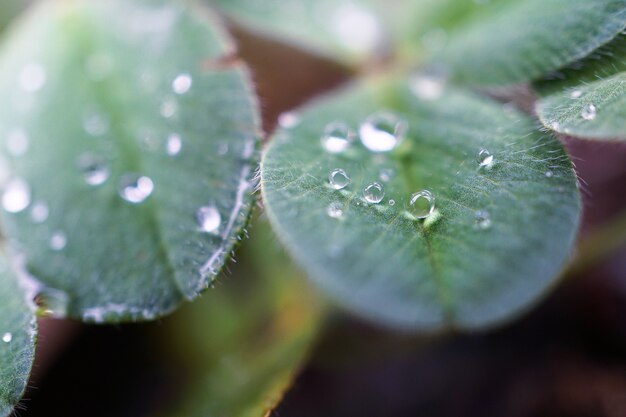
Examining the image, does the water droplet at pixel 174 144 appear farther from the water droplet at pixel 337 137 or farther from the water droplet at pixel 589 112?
the water droplet at pixel 589 112

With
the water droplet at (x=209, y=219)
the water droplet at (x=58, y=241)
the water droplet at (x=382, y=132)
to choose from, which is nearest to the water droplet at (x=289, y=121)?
the water droplet at (x=382, y=132)

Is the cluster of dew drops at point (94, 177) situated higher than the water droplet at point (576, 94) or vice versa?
the water droplet at point (576, 94)

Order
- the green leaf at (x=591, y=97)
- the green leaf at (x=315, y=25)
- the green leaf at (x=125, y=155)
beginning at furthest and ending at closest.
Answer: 1. the green leaf at (x=315, y=25)
2. the green leaf at (x=125, y=155)
3. the green leaf at (x=591, y=97)

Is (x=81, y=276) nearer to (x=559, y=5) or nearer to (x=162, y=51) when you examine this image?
(x=162, y=51)

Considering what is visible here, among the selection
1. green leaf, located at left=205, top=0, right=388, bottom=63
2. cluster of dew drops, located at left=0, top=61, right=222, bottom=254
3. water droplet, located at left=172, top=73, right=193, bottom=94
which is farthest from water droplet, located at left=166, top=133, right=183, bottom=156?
green leaf, located at left=205, top=0, right=388, bottom=63

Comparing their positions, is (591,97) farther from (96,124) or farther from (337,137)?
(96,124)

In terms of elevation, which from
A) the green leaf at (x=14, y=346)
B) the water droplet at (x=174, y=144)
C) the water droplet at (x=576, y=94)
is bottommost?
the green leaf at (x=14, y=346)

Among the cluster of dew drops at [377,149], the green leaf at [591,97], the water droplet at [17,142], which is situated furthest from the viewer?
the water droplet at [17,142]

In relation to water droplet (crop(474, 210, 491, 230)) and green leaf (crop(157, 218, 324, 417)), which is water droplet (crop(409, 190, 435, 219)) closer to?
water droplet (crop(474, 210, 491, 230))
